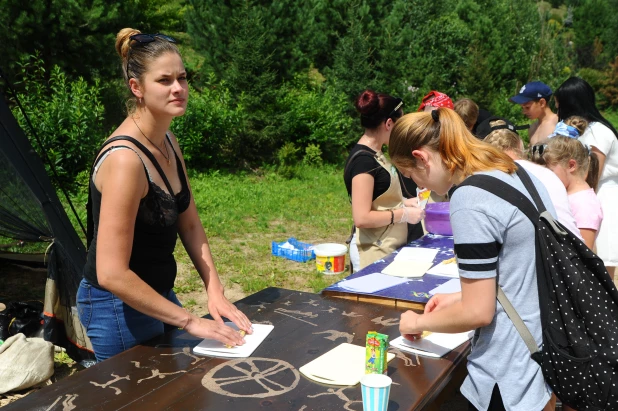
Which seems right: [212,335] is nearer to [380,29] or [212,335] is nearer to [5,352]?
[5,352]

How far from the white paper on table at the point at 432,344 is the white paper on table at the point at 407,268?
750 mm

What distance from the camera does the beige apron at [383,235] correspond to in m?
3.39

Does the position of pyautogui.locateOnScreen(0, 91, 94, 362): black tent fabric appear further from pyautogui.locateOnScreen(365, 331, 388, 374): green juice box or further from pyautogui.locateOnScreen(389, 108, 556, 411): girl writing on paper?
pyautogui.locateOnScreen(389, 108, 556, 411): girl writing on paper

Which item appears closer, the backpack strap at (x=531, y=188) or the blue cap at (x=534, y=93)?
the backpack strap at (x=531, y=188)

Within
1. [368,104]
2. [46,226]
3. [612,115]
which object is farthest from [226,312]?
[612,115]

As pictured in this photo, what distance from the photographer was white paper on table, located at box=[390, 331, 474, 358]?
2.10 m

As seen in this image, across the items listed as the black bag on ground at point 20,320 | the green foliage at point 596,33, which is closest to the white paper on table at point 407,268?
the black bag on ground at point 20,320

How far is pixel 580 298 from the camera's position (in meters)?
1.61

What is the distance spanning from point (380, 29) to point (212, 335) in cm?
1307

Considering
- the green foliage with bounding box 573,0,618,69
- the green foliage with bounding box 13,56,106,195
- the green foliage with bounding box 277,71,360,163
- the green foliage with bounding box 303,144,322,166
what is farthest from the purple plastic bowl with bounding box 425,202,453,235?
the green foliage with bounding box 573,0,618,69

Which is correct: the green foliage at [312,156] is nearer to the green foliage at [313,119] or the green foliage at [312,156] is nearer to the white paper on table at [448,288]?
the green foliage at [313,119]

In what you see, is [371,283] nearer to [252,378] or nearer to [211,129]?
[252,378]

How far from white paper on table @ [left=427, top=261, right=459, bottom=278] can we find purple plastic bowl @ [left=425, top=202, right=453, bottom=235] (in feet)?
2.11

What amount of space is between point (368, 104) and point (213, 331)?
1745 millimetres
